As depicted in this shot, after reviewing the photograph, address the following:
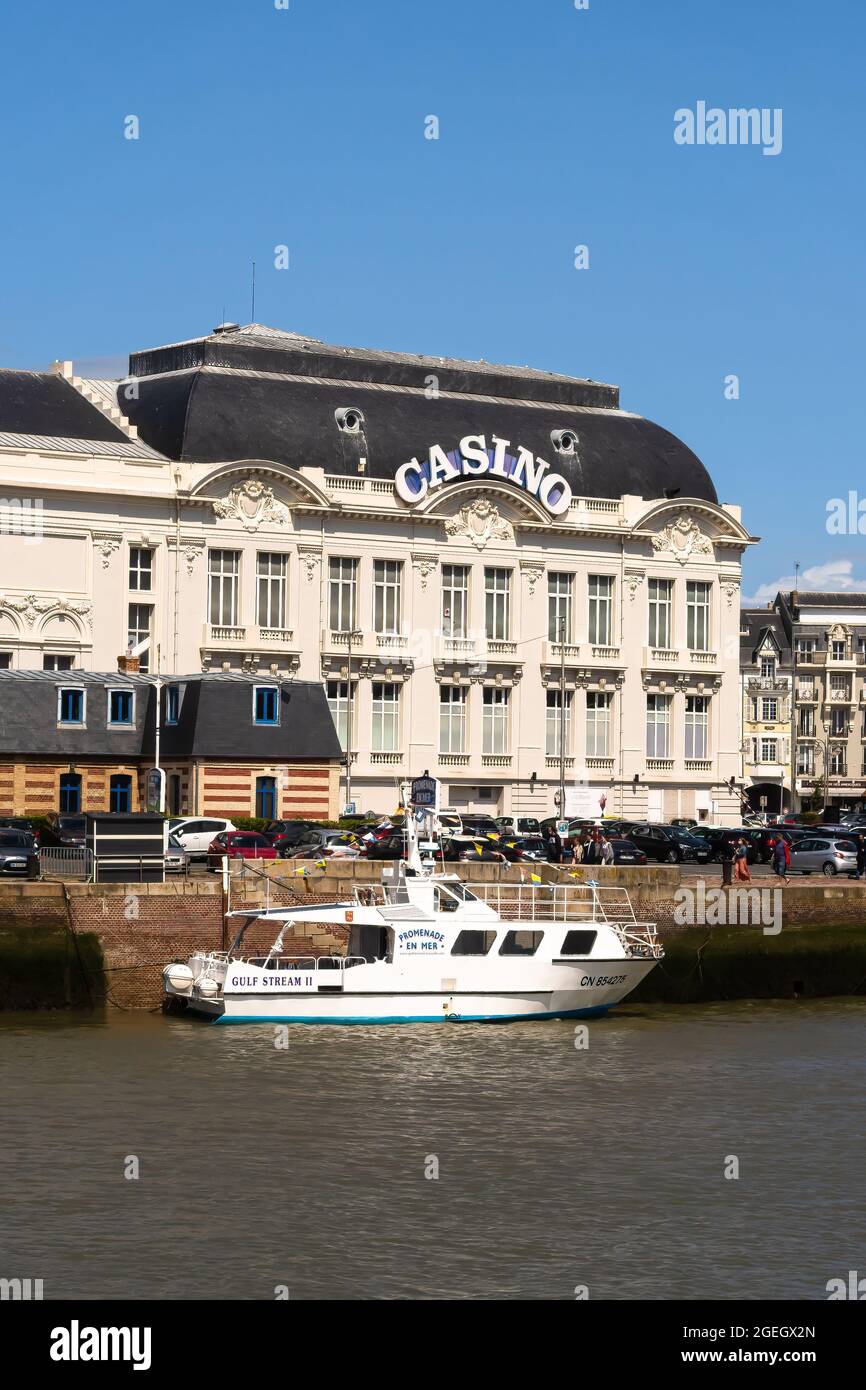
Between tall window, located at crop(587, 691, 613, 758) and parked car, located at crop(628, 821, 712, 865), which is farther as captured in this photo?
tall window, located at crop(587, 691, 613, 758)

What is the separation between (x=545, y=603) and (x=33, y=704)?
3661 cm

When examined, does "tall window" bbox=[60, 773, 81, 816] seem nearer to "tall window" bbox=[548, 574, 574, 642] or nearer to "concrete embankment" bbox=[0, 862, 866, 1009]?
"concrete embankment" bbox=[0, 862, 866, 1009]

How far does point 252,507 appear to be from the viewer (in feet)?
360

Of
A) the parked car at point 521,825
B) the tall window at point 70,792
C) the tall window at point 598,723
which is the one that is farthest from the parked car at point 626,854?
the tall window at point 598,723

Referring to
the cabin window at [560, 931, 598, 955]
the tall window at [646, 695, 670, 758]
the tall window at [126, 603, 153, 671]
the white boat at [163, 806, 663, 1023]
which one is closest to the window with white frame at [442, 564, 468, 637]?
the tall window at [646, 695, 670, 758]

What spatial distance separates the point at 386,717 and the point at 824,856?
3694 cm

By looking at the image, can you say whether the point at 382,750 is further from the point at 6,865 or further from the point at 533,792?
the point at 6,865

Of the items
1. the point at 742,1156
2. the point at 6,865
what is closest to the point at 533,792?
the point at 6,865

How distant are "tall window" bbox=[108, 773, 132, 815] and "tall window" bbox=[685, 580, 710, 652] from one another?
41.4m

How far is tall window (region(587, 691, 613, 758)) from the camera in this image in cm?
12044

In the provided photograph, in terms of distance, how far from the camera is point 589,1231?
99.8ft

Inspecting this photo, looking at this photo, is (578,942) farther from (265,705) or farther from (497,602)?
(497,602)

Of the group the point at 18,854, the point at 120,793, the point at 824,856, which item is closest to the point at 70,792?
the point at 120,793

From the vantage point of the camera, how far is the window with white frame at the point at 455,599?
115750mm
